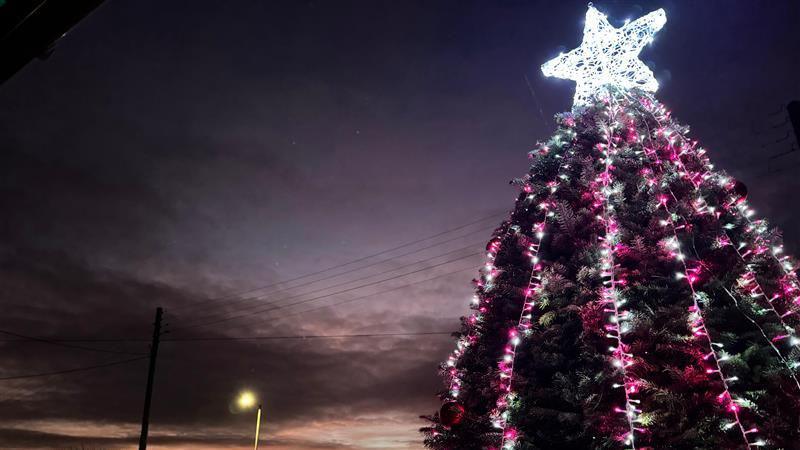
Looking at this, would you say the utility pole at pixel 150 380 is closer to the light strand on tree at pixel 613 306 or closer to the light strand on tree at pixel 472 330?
the light strand on tree at pixel 472 330

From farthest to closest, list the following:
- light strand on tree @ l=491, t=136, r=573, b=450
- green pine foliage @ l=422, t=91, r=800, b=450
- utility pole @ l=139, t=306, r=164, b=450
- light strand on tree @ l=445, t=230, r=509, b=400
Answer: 1. utility pole @ l=139, t=306, r=164, b=450
2. light strand on tree @ l=445, t=230, r=509, b=400
3. light strand on tree @ l=491, t=136, r=573, b=450
4. green pine foliage @ l=422, t=91, r=800, b=450

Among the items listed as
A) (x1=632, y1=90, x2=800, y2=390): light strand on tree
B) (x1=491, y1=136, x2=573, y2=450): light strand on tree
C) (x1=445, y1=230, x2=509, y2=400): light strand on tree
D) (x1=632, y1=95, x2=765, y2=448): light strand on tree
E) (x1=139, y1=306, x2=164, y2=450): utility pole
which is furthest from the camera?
(x1=139, y1=306, x2=164, y2=450): utility pole

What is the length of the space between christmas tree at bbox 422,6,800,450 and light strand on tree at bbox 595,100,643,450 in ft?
0.06

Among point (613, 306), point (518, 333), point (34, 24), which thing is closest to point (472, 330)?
point (518, 333)

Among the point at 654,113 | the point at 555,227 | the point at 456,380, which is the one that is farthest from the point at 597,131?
the point at 456,380

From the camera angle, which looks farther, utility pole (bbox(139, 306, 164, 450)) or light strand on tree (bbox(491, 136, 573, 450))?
utility pole (bbox(139, 306, 164, 450))

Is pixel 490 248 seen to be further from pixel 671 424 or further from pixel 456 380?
pixel 671 424

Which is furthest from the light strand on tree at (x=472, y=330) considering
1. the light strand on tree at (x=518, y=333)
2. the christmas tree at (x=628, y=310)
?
the light strand on tree at (x=518, y=333)

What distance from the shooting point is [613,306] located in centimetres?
538

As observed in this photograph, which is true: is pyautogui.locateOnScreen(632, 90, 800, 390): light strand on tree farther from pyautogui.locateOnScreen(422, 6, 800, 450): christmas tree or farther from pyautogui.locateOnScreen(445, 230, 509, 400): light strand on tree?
pyautogui.locateOnScreen(445, 230, 509, 400): light strand on tree

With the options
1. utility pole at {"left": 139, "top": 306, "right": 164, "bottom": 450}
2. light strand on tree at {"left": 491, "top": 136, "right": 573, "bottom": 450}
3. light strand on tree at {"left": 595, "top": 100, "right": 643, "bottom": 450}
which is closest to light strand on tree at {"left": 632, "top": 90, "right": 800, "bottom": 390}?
light strand on tree at {"left": 595, "top": 100, "right": 643, "bottom": 450}

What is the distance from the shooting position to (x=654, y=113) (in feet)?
25.2

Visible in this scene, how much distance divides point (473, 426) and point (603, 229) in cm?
300

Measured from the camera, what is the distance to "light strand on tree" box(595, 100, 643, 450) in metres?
4.69
